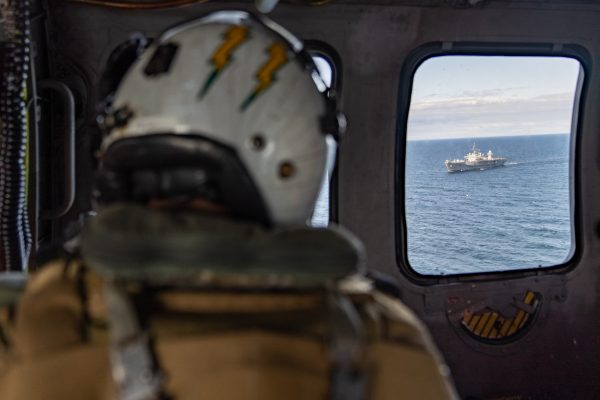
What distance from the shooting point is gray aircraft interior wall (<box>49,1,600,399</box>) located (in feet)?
10.00

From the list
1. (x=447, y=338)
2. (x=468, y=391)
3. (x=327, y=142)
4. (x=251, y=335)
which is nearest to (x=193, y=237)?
(x=251, y=335)

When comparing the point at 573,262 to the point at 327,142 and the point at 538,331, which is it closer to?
the point at 538,331

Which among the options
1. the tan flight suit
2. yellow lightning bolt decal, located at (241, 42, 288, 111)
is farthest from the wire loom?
the tan flight suit

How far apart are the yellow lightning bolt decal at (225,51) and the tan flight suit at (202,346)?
47 centimetres

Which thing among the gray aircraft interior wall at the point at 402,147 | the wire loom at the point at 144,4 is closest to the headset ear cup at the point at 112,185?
the wire loom at the point at 144,4

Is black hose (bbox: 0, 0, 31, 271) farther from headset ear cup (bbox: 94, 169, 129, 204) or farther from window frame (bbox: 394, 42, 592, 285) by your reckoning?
window frame (bbox: 394, 42, 592, 285)

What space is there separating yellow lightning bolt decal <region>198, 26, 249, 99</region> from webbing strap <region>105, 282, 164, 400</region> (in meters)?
0.54

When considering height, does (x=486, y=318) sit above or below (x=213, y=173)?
below

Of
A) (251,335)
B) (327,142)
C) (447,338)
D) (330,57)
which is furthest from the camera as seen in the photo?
(447,338)

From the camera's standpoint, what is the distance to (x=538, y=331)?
391 centimetres

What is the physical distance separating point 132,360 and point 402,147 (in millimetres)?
2759

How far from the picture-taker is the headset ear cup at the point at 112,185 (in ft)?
4.27

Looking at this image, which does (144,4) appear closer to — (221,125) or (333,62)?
(333,62)

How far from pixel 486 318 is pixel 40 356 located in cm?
326
